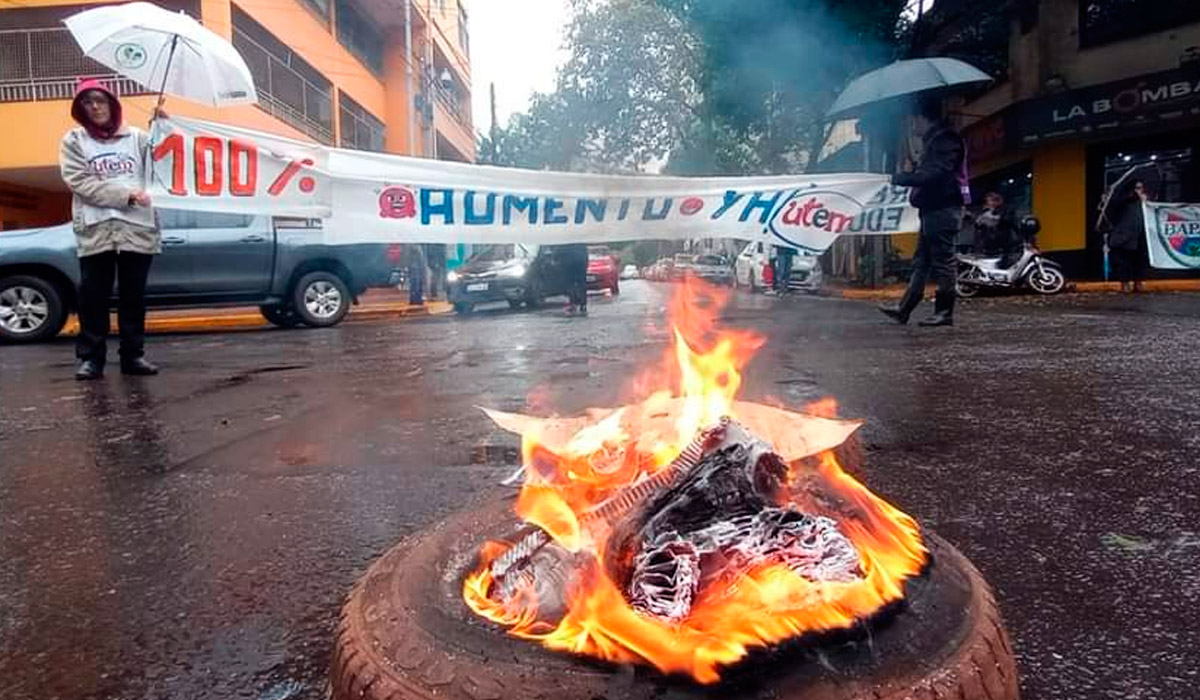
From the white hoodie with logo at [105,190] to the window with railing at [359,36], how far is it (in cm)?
1958

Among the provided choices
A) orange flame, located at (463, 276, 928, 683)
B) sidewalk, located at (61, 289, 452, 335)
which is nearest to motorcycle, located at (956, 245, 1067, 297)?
sidewalk, located at (61, 289, 452, 335)

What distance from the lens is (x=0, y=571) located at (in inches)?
88.6

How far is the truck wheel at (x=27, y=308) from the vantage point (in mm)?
9461

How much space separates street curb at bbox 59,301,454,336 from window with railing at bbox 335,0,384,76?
40.3ft

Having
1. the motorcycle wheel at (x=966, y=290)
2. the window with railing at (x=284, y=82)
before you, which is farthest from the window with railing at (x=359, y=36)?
the motorcycle wheel at (x=966, y=290)

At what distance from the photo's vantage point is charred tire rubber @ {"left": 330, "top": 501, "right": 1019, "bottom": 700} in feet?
3.57

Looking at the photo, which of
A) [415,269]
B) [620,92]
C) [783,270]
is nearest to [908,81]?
[415,269]

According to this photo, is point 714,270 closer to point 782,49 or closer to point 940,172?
point 782,49

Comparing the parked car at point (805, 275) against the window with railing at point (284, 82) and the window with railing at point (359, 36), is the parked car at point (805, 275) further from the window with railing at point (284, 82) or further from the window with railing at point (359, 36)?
the window with railing at point (359, 36)

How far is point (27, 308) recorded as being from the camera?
9508mm

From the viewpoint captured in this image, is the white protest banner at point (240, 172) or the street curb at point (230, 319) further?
the street curb at point (230, 319)

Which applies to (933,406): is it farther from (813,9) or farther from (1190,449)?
(813,9)

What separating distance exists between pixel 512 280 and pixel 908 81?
733 cm

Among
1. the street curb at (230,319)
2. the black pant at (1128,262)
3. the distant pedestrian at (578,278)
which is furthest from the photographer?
the black pant at (1128,262)
